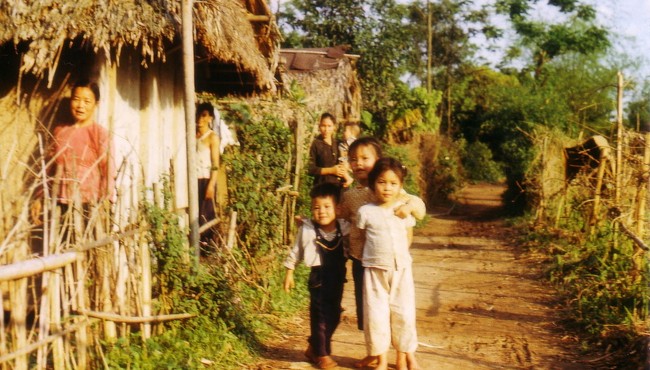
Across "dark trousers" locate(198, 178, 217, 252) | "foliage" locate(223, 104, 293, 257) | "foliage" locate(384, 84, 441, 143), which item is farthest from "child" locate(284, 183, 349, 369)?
"foliage" locate(384, 84, 441, 143)

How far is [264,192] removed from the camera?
7.25 m

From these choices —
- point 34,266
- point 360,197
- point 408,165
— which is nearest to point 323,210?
point 360,197

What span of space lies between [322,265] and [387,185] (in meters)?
0.76

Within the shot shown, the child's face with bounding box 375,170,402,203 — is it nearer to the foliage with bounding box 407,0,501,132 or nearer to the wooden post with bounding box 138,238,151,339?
the wooden post with bounding box 138,238,151,339

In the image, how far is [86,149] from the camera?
16.1 ft

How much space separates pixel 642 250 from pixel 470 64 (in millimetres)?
26335

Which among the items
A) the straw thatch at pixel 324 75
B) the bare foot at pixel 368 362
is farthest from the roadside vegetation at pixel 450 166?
the straw thatch at pixel 324 75

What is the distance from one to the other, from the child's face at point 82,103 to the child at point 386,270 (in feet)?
6.34

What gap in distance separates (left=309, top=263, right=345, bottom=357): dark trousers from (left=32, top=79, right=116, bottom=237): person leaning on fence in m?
1.47

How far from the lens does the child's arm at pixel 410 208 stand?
4.83 m

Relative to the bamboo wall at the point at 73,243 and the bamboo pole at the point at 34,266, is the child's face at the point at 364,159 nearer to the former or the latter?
the bamboo wall at the point at 73,243

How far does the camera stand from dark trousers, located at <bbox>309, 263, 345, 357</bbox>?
16.5ft

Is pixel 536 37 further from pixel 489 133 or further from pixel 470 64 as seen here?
pixel 489 133

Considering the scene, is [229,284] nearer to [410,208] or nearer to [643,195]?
[410,208]
